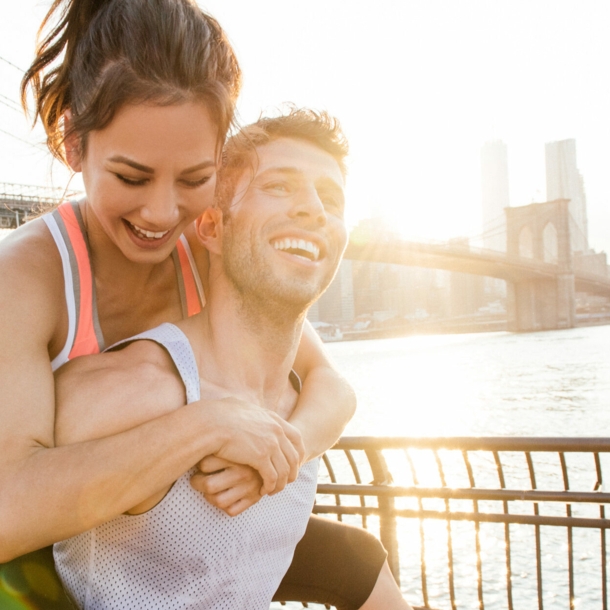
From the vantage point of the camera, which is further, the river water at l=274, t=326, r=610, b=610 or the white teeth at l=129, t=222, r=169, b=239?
the river water at l=274, t=326, r=610, b=610

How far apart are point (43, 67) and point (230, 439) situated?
1.05 m

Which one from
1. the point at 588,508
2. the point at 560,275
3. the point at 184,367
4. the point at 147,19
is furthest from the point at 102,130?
the point at 560,275

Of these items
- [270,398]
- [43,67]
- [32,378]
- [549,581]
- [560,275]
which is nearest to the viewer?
[32,378]

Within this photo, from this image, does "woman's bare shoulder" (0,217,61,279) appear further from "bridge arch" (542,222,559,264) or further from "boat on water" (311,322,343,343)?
"bridge arch" (542,222,559,264)

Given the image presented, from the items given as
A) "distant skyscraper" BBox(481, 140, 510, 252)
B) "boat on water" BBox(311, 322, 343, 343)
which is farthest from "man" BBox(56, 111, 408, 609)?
"distant skyscraper" BBox(481, 140, 510, 252)

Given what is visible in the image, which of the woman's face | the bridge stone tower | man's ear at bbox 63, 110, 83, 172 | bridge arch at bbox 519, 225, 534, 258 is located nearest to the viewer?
the woman's face

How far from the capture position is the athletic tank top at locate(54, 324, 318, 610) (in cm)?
119

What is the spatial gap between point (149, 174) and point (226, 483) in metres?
0.68

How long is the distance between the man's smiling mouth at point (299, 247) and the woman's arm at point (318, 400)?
0.38m

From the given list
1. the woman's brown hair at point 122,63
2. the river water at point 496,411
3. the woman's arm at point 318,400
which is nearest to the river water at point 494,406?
the river water at point 496,411

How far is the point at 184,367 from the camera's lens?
4.29 ft

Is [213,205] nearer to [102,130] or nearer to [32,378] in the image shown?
[102,130]

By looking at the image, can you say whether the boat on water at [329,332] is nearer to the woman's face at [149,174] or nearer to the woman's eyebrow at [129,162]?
the woman's face at [149,174]

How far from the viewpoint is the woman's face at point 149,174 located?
1.31 meters
